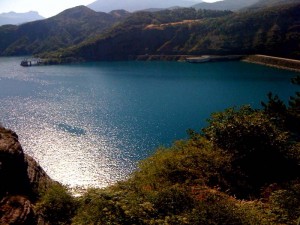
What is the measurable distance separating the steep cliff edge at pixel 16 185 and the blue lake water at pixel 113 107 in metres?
20.5

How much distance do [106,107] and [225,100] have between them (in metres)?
35.2

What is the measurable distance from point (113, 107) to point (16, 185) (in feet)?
230

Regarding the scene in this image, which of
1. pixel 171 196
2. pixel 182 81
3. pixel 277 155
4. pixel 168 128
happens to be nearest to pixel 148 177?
pixel 171 196

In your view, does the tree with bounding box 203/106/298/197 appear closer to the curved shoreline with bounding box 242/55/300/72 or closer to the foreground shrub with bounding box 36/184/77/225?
the foreground shrub with bounding box 36/184/77/225

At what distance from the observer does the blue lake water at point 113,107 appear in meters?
61.5

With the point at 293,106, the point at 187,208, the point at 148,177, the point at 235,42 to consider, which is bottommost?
the point at 148,177

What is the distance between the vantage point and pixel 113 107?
97.4 metres

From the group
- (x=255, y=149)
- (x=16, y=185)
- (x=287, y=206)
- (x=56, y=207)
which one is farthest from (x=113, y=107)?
(x=287, y=206)

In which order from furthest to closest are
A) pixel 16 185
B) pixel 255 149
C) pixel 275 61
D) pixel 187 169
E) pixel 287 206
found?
1. pixel 275 61
2. pixel 255 149
3. pixel 187 169
4. pixel 16 185
5. pixel 287 206

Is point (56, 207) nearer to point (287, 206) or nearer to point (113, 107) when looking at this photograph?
point (287, 206)

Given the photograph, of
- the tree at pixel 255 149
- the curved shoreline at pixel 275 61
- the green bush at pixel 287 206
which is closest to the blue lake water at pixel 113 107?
the curved shoreline at pixel 275 61

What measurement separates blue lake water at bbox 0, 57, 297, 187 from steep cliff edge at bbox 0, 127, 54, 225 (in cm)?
2052

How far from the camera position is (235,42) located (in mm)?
199750

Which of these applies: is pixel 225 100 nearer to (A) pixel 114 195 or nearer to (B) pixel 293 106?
(B) pixel 293 106
